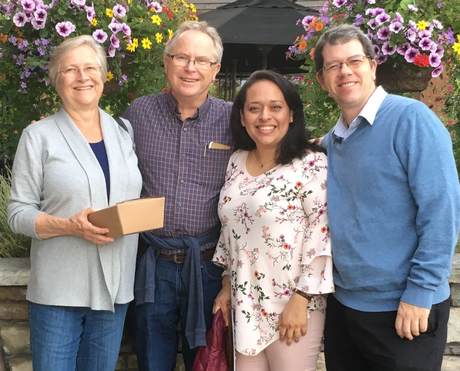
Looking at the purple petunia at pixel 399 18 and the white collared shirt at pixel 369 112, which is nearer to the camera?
the white collared shirt at pixel 369 112

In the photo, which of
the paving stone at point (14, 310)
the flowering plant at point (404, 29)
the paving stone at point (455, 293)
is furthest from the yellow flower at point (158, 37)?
the paving stone at point (455, 293)

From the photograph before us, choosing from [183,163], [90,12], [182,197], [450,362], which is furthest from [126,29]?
[450,362]

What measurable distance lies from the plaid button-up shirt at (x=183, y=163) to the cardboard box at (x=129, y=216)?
12.8 inches

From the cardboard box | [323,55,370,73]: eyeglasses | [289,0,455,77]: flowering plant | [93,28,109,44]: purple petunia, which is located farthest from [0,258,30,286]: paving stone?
[289,0,455,77]: flowering plant

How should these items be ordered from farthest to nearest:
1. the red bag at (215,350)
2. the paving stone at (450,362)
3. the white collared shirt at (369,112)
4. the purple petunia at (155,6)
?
the purple petunia at (155,6), the paving stone at (450,362), the red bag at (215,350), the white collared shirt at (369,112)

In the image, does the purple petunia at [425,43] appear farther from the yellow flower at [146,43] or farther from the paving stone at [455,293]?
the yellow flower at [146,43]

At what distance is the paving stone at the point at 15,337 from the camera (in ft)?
9.04

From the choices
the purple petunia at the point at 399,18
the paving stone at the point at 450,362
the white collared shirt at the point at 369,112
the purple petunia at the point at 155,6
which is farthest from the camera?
the purple petunia at the point at 155,6

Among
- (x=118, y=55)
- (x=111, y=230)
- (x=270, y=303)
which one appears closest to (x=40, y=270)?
(x=111, y=230)

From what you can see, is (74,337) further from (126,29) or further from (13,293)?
(126,29)

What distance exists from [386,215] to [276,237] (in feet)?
1.42

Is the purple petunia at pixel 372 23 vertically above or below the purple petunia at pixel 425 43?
above

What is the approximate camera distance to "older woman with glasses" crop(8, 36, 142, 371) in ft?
6.99

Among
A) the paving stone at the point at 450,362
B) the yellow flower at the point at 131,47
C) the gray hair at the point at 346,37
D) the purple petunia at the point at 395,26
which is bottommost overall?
the paving stone at the point at 450,362
